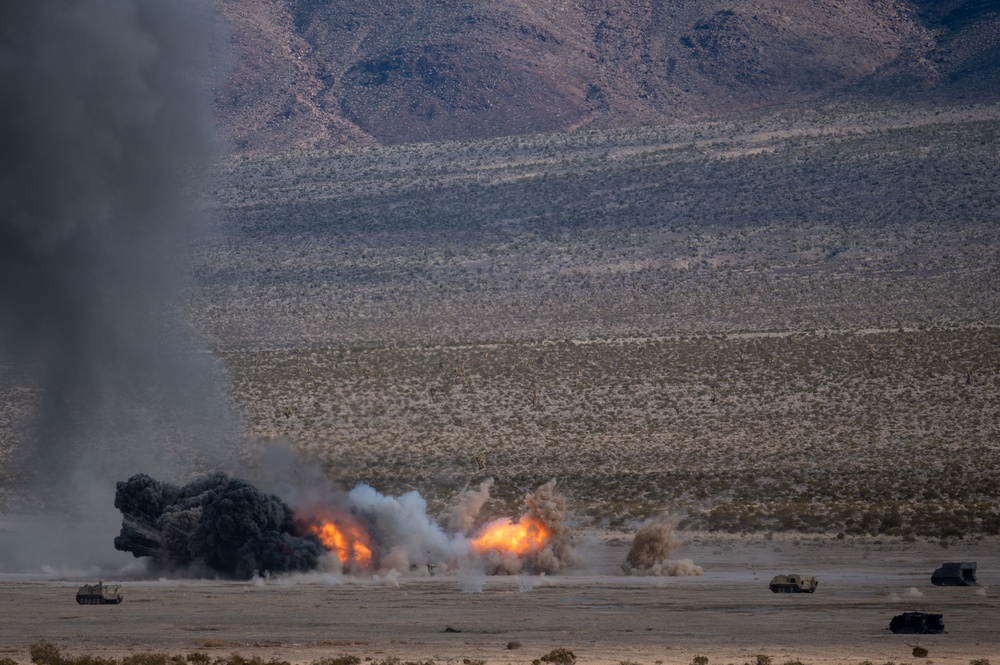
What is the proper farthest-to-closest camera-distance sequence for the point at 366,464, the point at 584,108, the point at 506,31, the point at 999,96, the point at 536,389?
1. the point at 506,31
2. the point at 584,108
3. the point at 999,96
4. the point at 536,389
5. the point at 366,464

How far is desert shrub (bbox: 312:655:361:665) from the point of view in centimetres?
3725

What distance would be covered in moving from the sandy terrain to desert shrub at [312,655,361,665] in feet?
2.18

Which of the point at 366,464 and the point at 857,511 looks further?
the point at 366,464

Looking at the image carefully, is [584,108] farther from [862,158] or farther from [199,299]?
[199,299]

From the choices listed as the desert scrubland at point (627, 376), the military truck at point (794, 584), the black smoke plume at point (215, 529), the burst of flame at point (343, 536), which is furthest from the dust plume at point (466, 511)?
the military truck at point (794, 584)

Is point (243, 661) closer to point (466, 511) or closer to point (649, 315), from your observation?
point (466, 511)

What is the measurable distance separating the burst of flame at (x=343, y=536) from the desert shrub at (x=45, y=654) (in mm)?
13429

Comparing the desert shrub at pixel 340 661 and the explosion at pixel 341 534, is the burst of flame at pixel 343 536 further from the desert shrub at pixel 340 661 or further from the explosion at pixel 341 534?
the desert shrub at pixel 340 661

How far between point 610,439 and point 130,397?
24.5 meters

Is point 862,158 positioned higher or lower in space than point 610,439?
higher

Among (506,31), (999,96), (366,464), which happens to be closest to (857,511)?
(366,464)

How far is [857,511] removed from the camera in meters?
61.1

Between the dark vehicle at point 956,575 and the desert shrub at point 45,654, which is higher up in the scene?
the dark vehicle at point 956,575

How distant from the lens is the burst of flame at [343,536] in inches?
2048
